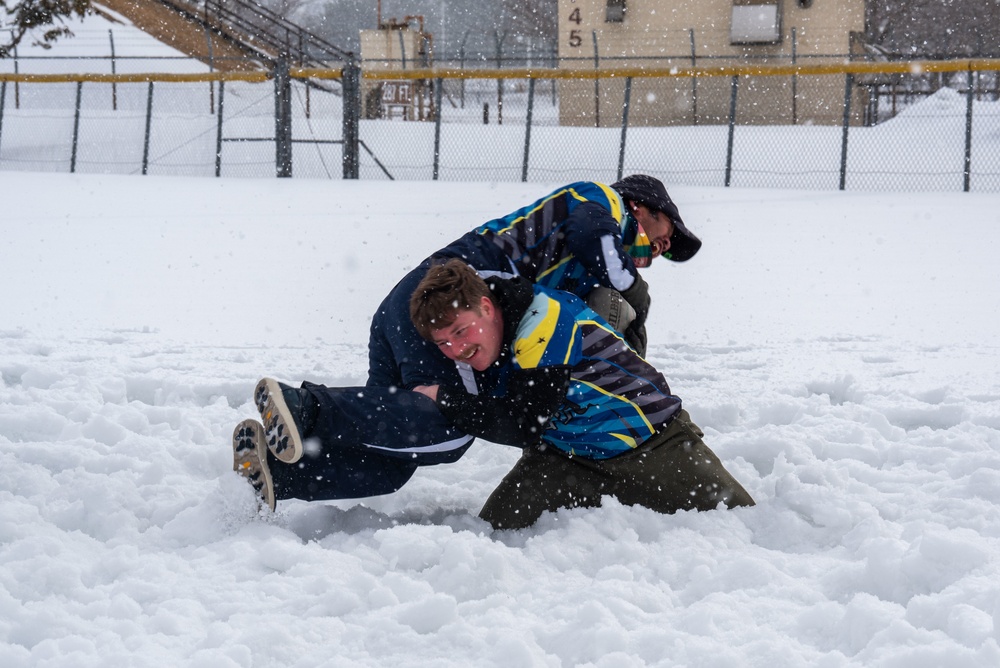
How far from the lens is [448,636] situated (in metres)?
2.11

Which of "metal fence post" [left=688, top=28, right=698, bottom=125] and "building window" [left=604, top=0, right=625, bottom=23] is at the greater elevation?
"building window" [left=604, top=0, right=625, bottom=23]

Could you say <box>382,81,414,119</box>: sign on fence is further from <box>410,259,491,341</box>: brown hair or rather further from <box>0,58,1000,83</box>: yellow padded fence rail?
<box>410,259,491,341</box>: brown hair

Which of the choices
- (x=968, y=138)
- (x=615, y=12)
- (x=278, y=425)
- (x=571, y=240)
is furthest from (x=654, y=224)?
(x=615, y=12)

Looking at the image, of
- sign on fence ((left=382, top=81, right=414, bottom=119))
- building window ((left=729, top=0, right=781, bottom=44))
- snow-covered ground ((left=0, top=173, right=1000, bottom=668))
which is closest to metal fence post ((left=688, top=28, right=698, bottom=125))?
building window ((left=729, top=0, right=781, bottom=44))

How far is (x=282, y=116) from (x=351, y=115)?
0.98 meters

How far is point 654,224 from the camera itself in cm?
356

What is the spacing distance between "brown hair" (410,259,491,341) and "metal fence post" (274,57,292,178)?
482 inches

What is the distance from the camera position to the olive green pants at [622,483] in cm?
288

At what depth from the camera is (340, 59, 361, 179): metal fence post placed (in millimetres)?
14305

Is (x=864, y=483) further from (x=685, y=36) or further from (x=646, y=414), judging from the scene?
(x=685, y=36)

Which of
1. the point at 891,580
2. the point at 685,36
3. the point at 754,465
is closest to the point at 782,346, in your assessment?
the point at 754,465

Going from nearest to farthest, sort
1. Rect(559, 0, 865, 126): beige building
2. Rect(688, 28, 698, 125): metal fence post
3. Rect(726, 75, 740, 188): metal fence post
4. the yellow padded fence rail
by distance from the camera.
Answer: the yellow padded fence rail, Rect(726, 75, 740, 188): metal fence post, Rect(688, 28, 698, 125): metal fence post, Rect(559, 0, 865, 126): beige building

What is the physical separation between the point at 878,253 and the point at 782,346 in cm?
384

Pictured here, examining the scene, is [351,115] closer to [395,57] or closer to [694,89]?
[694,89]
